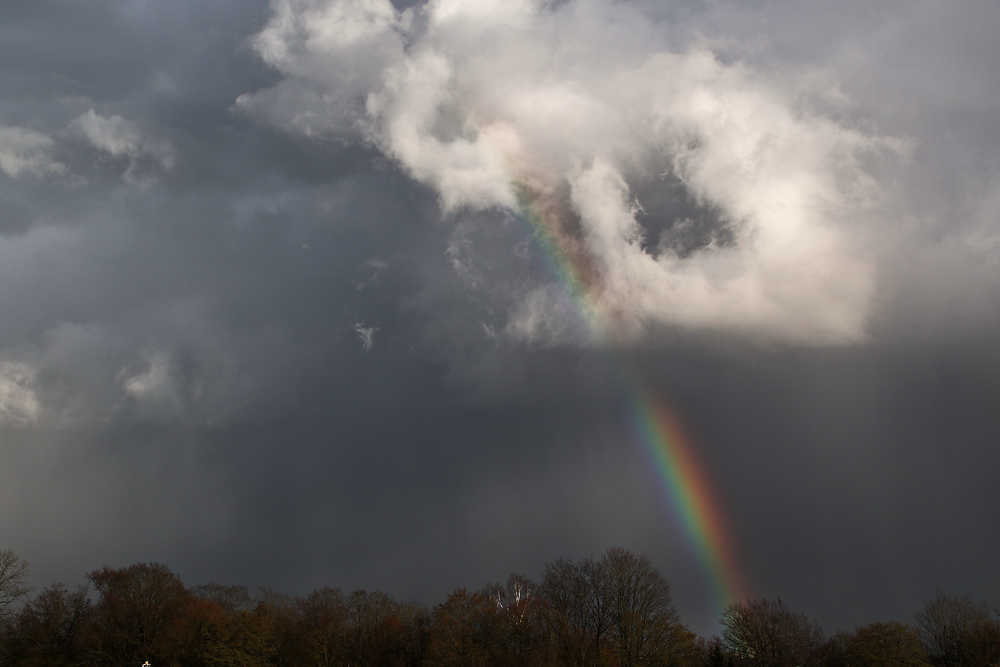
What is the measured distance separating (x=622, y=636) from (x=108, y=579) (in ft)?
272

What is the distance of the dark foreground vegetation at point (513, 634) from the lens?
9706 centimetres

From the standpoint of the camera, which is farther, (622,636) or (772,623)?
(772,623)

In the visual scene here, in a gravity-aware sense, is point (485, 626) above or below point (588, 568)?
below

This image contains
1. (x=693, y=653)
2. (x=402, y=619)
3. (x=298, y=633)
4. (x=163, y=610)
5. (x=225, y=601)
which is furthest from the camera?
(x=225, y=601)

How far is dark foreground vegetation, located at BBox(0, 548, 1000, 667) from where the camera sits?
97062 mm

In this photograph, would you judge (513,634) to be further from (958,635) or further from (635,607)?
(958,635)

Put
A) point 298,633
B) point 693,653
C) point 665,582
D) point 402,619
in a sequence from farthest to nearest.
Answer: point 402,619 → point 298,633 → point 665,582 → point 693,653

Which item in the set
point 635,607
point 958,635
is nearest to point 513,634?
point 635,607

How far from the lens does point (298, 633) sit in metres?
121

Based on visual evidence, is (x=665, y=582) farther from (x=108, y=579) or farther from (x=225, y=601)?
(x=225, y=601)

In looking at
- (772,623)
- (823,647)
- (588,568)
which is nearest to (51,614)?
(588,568)

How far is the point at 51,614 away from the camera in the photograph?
344 ft

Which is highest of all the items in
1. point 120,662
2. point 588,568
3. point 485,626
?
point 588,568

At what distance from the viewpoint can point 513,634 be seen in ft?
343
